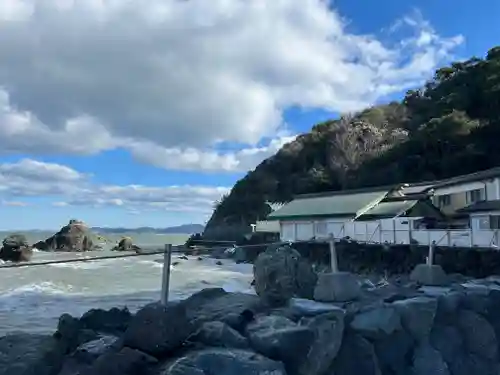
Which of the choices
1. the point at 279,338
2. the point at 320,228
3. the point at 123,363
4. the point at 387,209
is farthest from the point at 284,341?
the point at 387,209

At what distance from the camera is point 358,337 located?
339 centimetres

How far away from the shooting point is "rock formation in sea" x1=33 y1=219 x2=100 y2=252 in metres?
59.8

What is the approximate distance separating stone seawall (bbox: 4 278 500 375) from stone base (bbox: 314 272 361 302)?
0.10 metres

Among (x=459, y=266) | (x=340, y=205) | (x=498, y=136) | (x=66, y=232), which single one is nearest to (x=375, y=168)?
(x=498, y=136)

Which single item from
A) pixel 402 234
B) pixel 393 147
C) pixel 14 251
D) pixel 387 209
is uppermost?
pixel 393 147

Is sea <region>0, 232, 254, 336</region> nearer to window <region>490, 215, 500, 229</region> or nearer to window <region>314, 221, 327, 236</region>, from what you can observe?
window <region>314, 221, 327, 236</region>

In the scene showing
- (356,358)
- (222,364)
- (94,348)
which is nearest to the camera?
(222,364)

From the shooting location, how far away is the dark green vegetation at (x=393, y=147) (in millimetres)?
37531

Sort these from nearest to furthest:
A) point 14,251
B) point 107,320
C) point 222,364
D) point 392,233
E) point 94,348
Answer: point 222,364, point 94,348, point 107,320, point 392,233, point 14,251

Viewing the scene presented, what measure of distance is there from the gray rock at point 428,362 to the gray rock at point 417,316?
0.27 feet

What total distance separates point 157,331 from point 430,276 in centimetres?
291

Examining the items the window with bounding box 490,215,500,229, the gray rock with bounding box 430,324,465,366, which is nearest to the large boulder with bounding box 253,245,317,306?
the gray rock with bounding box 430,324,465,366

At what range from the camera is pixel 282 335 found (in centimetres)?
303

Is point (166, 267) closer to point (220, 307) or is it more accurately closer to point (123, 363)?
point (220, 307)
